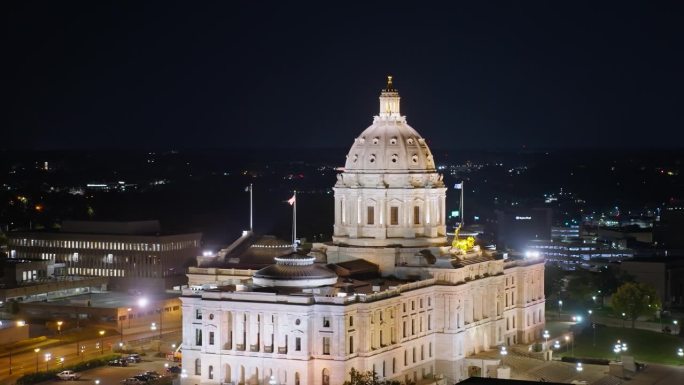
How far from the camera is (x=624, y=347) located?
149875 millimetres

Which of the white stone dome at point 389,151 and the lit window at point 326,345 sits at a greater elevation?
the white stone dome at point 389,151

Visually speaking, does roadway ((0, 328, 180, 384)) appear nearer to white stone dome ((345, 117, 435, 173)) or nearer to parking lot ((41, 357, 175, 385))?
parking lot ((41, 357, 175, 385))

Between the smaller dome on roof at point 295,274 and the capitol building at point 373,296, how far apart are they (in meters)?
0.14

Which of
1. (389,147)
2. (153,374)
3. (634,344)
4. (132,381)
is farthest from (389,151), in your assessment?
(132,381)

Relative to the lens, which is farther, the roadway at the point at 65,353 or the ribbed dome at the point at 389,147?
the ribbed dome at the point at 389,147

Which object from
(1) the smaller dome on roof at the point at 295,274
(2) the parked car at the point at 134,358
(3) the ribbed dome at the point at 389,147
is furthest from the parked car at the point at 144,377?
(3) the ribbed dome at the point at 389,147

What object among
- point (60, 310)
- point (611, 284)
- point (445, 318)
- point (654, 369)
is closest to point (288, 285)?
point (445, 318)

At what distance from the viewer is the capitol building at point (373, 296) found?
123 meters

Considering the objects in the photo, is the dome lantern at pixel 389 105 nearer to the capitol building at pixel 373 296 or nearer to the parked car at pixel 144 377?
the capitol building at pixel 373 296

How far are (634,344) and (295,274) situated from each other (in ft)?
138

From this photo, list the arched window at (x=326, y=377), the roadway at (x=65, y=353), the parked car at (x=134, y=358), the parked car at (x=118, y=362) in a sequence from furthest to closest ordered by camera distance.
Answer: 1. the parked car at (x=134, y=358)
2. the parked car at (x=118, y=362)
3. the roadway at (x=65, y=353)
4. the arched window at (x=326, y=377)

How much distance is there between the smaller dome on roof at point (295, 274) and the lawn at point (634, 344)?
29895 millimetres

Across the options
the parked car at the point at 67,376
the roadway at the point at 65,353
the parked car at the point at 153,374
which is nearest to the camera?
the parked car at the point at 67,376

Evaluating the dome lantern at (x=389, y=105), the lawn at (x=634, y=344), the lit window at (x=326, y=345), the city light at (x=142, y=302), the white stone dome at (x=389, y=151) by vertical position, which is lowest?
the lawn at (x=634, y=344)
